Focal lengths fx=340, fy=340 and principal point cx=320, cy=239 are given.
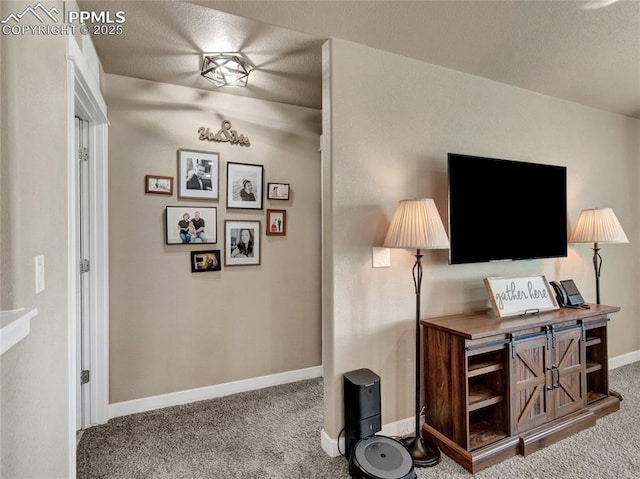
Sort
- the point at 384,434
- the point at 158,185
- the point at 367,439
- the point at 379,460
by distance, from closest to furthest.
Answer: the point at 379,460 < the point at 367,439 < the point at 384,434 < the point at 158,185

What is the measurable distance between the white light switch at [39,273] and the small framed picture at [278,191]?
1979mm

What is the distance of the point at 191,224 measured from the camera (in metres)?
2.78

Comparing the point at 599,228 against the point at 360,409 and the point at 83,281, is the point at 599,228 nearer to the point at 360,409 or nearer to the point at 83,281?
the point at 360,409

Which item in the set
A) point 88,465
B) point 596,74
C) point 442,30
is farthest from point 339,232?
point 596,74

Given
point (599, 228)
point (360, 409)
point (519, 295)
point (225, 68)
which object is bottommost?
point (360, 409)

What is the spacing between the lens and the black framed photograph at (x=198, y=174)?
274 centimetres

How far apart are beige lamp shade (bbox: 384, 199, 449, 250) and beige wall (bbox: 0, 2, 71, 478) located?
5.49ft

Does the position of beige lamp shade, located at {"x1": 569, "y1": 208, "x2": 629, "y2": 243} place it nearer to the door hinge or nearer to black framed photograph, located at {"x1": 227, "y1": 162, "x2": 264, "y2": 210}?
black framed photograph, located at {"x1": 227, "y1": 162, "x2": 264, "y2": 210}

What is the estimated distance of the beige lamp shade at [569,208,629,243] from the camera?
9.35 feet

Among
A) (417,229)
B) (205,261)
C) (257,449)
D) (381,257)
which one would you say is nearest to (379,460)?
(257,449)

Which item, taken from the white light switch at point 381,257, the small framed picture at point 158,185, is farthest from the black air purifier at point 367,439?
the small framed picture at point 158,185

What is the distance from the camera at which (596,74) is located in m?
2.63

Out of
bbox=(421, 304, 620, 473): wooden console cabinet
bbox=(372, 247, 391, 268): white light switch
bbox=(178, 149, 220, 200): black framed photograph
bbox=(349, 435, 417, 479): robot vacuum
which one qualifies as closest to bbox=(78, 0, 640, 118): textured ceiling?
bbox=(178, 149, 220, 200): black framed photograph

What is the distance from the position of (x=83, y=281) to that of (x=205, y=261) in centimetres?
84
